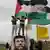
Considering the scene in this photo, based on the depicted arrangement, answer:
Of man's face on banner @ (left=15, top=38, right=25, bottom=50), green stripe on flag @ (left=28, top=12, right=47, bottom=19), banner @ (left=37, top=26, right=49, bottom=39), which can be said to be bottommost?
man's face on banner @ (left=15, top=38, right=25, bottom=50)

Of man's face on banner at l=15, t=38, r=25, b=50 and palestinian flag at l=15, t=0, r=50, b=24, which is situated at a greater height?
palestinian flag at l=15, t=0, r=50, b=24

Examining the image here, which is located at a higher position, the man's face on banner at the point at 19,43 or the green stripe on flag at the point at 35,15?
the green stripe on flag at the point at 35,15

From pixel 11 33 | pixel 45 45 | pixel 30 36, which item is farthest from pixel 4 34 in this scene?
pixel 45 45

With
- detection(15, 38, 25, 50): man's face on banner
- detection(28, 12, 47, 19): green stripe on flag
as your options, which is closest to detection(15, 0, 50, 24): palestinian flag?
detection(28, 12, 47, 19): green stripe on flag

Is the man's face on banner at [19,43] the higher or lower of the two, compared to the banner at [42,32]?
lower

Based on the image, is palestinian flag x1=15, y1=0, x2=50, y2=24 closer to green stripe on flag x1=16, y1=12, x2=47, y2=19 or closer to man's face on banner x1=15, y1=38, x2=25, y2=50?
green stripe on flag x1=16, y1=12, x2=47, y2=19

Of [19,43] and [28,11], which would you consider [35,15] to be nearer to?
[28,11]

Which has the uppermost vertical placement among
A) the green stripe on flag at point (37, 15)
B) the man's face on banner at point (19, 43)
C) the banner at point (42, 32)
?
the green stripe on flag at point (37, 15)

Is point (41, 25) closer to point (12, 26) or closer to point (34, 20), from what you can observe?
point (34, 20)

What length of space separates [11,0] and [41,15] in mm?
218

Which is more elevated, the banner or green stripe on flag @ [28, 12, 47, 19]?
green stripe on flag @ [28, 12, 47, 19]

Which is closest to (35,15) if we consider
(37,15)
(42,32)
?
(37,15)

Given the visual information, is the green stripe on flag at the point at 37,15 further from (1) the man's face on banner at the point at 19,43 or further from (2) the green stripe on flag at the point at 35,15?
(1) the man's face on banner at the point at 19,43

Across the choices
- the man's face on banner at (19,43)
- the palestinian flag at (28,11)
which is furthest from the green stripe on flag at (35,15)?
the man's face on banner at (19,43)
